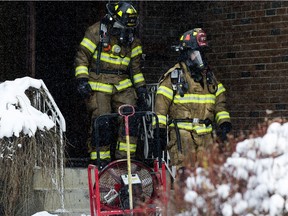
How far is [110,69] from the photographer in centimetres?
898

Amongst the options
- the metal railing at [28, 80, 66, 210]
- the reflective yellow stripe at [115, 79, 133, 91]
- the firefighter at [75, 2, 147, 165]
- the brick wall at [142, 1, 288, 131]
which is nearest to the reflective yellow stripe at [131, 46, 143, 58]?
the firefighter at [75, 2, 147, 165]

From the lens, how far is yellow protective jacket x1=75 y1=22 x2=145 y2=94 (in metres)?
8.80

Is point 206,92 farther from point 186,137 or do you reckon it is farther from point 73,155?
point 73,155

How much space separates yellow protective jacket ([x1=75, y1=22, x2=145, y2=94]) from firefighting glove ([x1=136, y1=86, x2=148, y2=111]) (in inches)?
2.1

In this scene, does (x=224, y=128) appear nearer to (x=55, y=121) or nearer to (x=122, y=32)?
(x=122, y=32)

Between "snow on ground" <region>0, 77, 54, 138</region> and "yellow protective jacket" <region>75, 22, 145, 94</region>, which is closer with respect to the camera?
"snow on ground" <region>0, 77, 54, 138</region>

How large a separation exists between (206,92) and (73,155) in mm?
3612

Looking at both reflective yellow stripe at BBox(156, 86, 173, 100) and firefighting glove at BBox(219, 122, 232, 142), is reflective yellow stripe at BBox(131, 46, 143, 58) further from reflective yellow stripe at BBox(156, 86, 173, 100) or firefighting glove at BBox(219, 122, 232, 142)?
firefighting glove at BBox(219, 122, 232, 142)

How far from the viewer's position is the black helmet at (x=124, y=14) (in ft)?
28.6

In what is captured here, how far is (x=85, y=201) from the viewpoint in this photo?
880 centimetres

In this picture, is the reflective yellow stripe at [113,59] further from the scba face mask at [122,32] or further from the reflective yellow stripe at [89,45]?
the scba face mask at [122,32]

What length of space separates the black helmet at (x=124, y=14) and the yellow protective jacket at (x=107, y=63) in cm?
24

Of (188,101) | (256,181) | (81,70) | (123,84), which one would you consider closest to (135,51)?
(123,84)

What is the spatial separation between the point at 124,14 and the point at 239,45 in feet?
7.64
